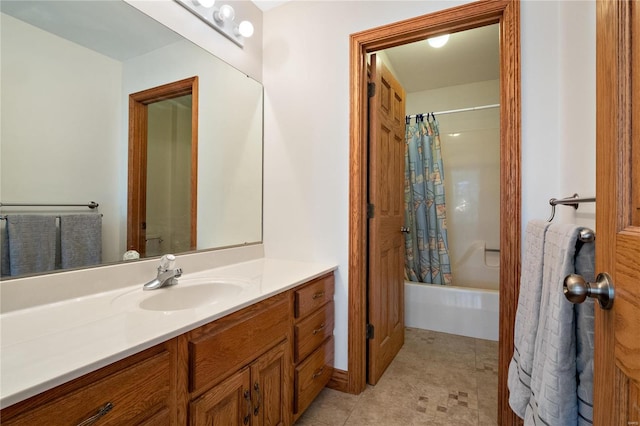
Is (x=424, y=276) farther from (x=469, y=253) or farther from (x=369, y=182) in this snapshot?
(x=369, y=182)

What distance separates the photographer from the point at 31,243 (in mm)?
976

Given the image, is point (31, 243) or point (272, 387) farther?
point (272, 387)

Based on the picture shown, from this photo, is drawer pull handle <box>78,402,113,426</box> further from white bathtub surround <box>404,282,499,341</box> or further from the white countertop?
white bathtub surround <box>404,282,499,341</box>

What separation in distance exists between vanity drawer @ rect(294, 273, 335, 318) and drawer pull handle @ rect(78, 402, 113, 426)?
2.54 feet

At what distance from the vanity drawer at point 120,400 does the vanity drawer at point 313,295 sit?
2.12 ft

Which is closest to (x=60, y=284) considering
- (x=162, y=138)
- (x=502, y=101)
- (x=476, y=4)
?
(x=162, y=138)

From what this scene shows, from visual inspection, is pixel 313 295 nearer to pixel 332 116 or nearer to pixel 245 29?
pixel 332 116

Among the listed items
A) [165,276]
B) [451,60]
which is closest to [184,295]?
[165,276]

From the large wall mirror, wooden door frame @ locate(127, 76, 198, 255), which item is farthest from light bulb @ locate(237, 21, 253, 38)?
wooden door frame @ locate(127, 76, 198, 255)

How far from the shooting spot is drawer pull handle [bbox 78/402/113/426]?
0.61 metres

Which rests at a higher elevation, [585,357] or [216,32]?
[216,32]

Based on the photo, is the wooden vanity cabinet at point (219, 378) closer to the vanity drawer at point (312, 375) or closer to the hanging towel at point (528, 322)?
the vanity drawer at point (312, 375)

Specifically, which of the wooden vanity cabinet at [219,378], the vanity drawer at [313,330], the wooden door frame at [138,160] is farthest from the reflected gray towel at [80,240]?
the vanity drawer at [313,330]

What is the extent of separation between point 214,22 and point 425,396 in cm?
240
